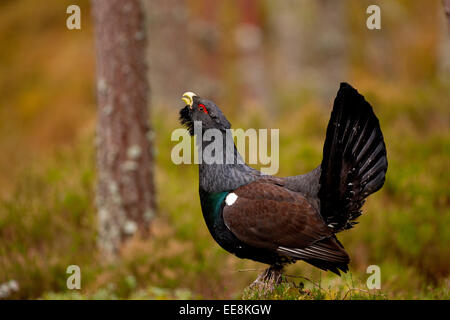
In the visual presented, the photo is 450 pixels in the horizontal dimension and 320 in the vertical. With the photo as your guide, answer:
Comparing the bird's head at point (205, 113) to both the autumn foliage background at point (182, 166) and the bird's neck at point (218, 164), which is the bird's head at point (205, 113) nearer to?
the bird's neck at point (218, 164)

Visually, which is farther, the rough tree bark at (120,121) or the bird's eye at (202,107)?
the rough tree bark at (120,121)

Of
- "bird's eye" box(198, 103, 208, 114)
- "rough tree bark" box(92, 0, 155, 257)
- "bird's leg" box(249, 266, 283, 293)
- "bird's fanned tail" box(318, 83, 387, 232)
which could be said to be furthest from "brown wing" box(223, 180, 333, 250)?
"rough tree bark" box(92, 0, 155, 257)

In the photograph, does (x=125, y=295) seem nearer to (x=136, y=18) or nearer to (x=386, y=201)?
(x=136, y=18)

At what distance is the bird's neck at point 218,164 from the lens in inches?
132

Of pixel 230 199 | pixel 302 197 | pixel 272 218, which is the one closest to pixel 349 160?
pixel 302 197

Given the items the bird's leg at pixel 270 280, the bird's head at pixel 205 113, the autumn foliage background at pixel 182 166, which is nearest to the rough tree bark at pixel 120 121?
the autumn foliage background at pixel 182 166

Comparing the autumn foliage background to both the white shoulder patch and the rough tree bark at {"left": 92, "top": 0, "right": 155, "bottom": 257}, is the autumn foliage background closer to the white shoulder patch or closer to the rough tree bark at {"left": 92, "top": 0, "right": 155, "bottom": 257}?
the rough tree bark at {"left": 92, "top": 0, "right": 155, "bottom": 257}

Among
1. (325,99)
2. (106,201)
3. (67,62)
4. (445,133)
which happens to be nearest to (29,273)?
(106,201)

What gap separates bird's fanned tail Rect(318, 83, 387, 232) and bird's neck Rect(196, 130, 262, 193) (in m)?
0.59

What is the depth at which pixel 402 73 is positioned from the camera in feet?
63.6

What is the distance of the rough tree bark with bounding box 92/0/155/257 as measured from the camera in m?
5.25

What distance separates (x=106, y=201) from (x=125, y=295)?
3.55 ft

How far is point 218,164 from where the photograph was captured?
3.36 metres

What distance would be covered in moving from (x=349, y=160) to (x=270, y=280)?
3.46ft
